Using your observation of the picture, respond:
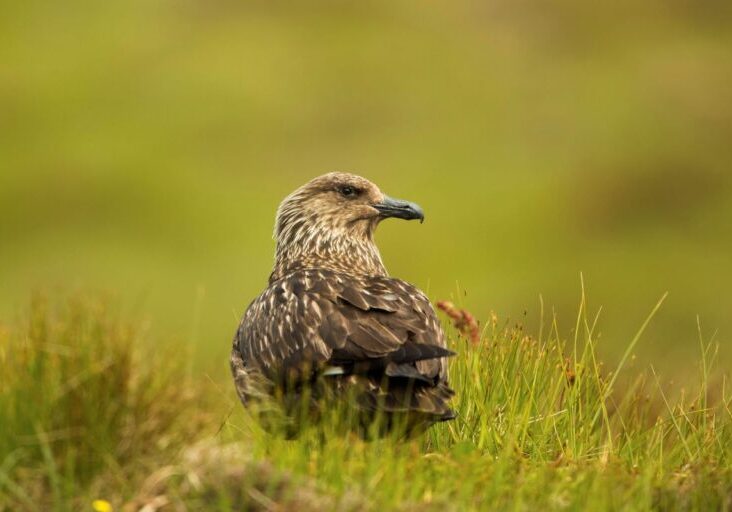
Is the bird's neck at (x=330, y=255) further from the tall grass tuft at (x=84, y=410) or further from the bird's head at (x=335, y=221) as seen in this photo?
the tall grass tuft at (x=84, y=410)

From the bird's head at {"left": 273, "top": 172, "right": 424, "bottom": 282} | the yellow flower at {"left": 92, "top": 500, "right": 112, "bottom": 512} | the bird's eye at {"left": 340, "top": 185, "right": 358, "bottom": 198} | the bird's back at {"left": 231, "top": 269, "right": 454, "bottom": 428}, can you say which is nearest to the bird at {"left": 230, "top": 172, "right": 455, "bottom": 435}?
the bird's back at {"left": 231, "top": 269, "right": 454, "bottom": 428}

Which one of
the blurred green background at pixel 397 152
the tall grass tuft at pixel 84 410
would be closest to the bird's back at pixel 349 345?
the tall grass tuft at pixel 84 410

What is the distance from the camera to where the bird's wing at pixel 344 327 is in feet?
21.4

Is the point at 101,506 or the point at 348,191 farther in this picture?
the point at 348,191

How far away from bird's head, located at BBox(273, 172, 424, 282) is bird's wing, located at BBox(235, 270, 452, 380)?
0.74 metres

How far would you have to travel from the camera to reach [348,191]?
8.52 meters

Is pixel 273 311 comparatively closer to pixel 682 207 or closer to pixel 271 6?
pixel 682 207

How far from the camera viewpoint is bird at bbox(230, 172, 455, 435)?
6383mm

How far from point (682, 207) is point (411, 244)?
6.30 metres

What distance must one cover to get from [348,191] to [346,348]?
6.81ft

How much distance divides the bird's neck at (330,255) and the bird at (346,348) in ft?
0.07

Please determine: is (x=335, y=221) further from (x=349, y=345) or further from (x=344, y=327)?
(x=349, y=345)

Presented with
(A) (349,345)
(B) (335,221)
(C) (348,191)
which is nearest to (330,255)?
(B) (335,221)

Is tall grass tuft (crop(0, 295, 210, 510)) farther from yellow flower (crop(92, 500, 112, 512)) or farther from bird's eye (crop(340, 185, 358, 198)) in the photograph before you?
bird's eye (crop(340, 185, 358, 198))
